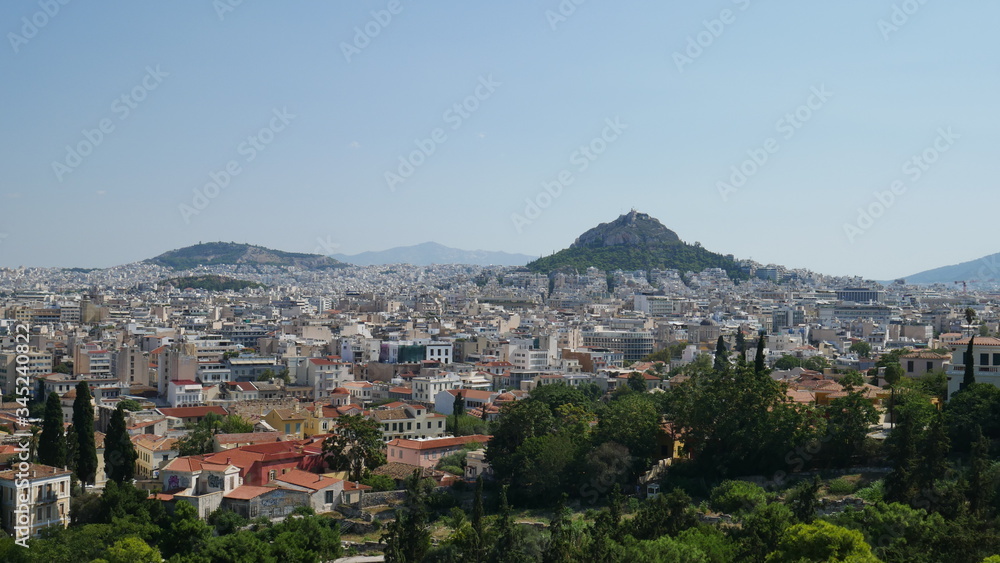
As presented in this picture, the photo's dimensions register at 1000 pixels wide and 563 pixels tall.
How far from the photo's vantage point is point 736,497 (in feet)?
56.5

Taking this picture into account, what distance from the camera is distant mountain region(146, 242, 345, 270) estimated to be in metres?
172

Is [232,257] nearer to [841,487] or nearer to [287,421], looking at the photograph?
[287,421]

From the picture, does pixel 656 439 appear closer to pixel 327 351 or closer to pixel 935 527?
pixel 935 527

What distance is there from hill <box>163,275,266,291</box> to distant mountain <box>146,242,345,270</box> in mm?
48588

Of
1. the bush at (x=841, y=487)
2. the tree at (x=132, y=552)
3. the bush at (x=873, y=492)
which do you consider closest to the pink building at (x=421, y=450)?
the tree at (x=132, y=552)

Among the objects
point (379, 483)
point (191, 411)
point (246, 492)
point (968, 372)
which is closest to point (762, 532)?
point (968, 372)

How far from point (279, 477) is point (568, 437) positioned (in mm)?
5677

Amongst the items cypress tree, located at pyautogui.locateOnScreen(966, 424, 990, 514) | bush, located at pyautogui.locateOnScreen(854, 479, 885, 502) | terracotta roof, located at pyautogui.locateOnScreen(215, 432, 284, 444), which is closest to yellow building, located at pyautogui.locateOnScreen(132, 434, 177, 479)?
terracotta roof, located at pyautogui.locateOnScreen(215, 432, 284, 444)

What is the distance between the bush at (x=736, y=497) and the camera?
1709 centimetres

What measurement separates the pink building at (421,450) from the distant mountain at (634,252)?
284 feet

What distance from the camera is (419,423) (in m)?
26.5

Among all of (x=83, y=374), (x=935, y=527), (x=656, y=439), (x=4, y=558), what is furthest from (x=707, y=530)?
(x=83, y=374)

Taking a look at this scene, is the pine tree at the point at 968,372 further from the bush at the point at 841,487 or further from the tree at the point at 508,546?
the tree at the point at 508,546

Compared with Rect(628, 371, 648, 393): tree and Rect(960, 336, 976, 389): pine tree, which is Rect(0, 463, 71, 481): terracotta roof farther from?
Rect(628, 371, 648, 393): tree
